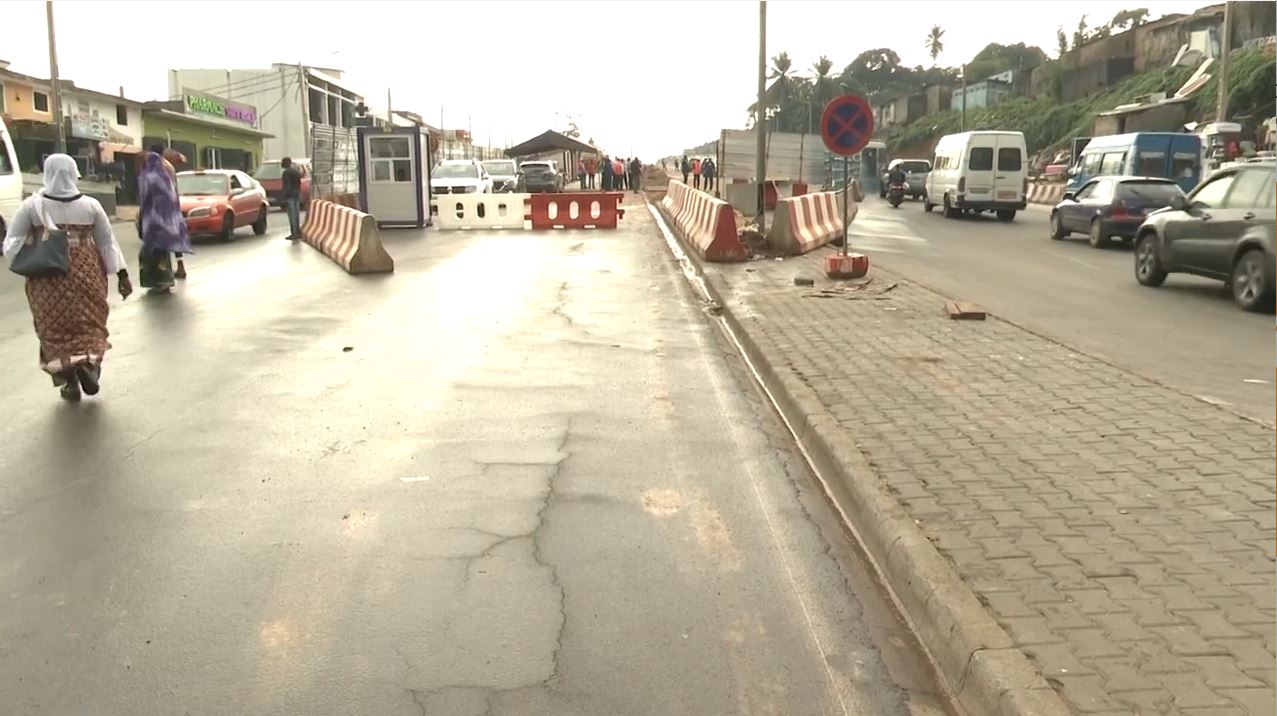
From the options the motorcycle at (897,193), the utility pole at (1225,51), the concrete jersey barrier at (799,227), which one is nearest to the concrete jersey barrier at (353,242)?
the concrete jersey barrier at (799,227)

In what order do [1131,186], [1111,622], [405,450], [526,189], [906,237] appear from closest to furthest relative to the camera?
[1111,622] < [405,450] < [1131,186] < [906,237] < [526,189]

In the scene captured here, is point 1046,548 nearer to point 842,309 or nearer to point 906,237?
point 842,309

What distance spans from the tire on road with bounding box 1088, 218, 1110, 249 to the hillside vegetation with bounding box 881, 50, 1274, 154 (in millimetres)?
20848

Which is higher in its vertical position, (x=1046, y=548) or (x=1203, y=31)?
(x=1203, y=31)

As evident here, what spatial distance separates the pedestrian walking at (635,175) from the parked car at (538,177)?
533 inches

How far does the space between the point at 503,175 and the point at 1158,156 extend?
69.1 feet

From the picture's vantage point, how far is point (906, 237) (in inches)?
913

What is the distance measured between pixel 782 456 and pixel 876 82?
13082cm

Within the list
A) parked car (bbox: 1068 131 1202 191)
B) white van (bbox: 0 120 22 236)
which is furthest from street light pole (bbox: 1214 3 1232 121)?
white van (bbox: 0 120 22 236)

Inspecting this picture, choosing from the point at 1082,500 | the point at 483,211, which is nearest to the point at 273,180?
the point at 483,211

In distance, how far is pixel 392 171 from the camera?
24844mm

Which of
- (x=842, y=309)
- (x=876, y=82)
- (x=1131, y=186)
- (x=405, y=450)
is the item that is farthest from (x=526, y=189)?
(x=876, y=82)

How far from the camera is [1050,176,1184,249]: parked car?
19.5 metres

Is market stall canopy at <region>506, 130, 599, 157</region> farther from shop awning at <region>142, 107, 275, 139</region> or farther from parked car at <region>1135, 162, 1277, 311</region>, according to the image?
parked car at <region>1135, 162, 1277, 311</region>
